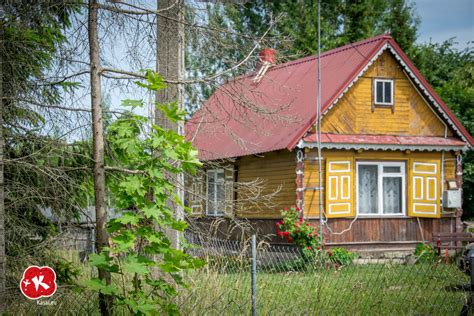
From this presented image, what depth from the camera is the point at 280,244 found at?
18.0 meters

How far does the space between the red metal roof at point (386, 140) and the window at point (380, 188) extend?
0.74 m

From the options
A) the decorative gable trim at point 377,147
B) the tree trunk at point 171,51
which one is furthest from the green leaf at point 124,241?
the decorative gable trim at point 377,147

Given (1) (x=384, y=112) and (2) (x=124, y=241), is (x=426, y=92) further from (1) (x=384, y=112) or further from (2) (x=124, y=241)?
(2) (x=124, y=241)

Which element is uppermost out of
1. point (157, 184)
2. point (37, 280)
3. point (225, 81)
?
point (225, 81)

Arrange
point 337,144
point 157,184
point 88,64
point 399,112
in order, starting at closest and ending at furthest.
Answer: point 157,184
point 88,64
point 337,144
point 399,112

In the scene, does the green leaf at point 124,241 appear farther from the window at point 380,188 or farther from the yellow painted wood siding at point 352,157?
the window at point 380,188

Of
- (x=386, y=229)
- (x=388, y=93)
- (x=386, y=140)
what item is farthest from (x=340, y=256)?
(x=388, y=93)

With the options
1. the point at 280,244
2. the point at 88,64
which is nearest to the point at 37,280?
the point at 88,64

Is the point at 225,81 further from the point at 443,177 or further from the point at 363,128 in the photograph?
the point at 443,177

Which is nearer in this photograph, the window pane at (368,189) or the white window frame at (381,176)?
the white window frame at (381,176)

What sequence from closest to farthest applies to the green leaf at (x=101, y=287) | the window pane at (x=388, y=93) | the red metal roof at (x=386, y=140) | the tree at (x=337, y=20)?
the green leaf at (x=101, y=287) → the red metal roof at (x=386, y=140) → the window pane at (x=388, y=93) → the tree at (x=337, y=20)

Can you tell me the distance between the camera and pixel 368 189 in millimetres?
18984

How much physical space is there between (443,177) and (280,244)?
5.26 metres

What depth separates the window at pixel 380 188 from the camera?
18.9 meters
